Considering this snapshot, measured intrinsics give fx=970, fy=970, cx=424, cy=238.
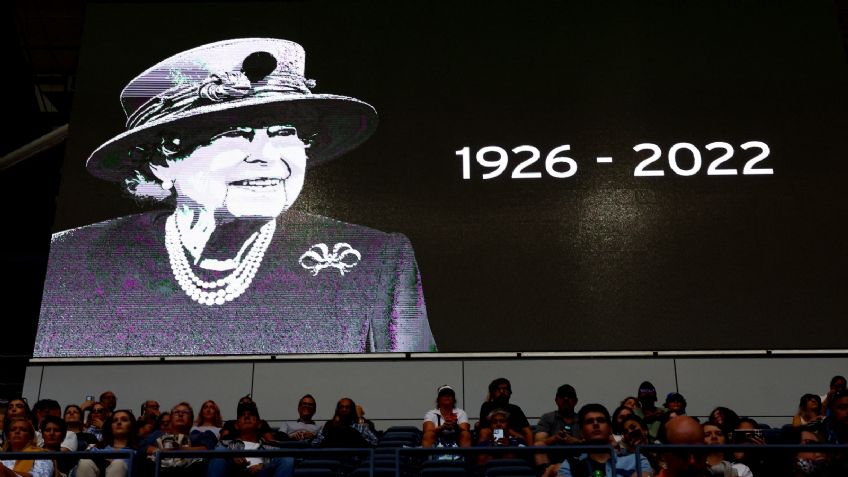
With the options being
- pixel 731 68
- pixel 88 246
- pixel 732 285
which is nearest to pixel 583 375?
pixel 732 285

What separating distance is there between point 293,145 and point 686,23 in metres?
3.98

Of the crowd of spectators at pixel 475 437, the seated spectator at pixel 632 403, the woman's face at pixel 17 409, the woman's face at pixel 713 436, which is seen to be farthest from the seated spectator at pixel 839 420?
the woman's face at pixel 17 409

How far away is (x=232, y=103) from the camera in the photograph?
30.3ft

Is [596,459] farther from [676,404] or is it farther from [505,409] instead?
[676,404]

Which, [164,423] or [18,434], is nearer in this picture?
[18,434]

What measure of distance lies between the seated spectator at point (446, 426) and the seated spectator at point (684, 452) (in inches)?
130

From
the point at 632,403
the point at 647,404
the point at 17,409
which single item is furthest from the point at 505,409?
the point at 17,409

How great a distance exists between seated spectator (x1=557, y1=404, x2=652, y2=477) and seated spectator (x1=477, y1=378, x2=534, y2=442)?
3.21ft

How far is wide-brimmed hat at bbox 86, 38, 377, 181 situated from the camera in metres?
9.19

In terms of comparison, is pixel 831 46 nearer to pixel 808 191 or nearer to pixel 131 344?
pixel 808 191

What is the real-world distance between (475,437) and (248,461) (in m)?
1.79

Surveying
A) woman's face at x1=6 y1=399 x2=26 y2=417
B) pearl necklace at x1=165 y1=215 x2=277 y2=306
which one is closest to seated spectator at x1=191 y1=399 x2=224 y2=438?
pearl necklace at x1=165 y1=215 x2=277 y2=306

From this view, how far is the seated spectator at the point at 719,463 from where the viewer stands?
18.9 ft

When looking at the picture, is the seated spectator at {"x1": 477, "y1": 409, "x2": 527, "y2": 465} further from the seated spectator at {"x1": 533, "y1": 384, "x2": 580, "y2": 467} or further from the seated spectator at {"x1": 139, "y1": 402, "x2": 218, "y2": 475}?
the seated spectator at {"x1": 139, "y1": 402, "x2": 218, "y2": 475}
